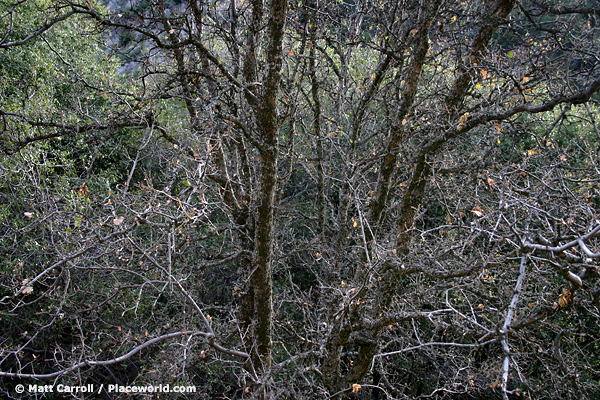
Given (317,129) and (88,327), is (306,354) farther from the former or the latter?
(88,327)

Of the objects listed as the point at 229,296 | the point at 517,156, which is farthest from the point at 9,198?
the point at 517,156

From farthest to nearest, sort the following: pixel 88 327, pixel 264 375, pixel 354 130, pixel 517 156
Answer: pixel 517 156 < pixel 88 327 < pixel 354 130 < pixel 264 375

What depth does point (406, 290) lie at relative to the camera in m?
6.98

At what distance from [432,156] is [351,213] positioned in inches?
148

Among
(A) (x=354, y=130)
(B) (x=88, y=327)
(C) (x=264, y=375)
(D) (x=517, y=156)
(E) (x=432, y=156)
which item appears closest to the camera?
(C) (x=264, y=375)

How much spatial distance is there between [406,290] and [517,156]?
3459 mm

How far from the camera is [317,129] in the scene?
20.5 ft

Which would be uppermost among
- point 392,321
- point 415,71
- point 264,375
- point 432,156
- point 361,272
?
point 415,71

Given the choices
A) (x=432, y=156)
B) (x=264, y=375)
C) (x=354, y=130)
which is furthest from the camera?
(x=354, y=130)

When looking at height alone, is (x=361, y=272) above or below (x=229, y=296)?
above

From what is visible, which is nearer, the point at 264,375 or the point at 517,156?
the point at 264,375

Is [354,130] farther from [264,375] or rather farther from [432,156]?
[264,375]

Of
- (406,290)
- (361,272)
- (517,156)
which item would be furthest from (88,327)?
(517,156)

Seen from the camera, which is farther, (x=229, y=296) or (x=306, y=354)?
(x=229, y=296)
